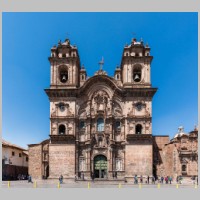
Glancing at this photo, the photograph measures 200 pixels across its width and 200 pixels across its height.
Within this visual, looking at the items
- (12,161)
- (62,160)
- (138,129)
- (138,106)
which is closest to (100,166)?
(62,160)

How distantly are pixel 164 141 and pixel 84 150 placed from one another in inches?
463

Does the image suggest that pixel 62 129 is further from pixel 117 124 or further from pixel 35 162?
pixel 117 124

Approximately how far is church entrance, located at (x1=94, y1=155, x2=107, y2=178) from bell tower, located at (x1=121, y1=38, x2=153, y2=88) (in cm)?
1022

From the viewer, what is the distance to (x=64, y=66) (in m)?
43.8

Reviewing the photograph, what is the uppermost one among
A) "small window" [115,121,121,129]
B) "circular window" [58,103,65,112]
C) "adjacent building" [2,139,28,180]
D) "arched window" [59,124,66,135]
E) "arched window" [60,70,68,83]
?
"arched window" [60,70,68,83]

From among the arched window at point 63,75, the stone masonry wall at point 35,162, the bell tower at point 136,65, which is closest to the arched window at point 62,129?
the stone masonry wall at point 35,162

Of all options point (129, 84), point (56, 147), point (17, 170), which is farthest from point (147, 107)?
point (17, 170)

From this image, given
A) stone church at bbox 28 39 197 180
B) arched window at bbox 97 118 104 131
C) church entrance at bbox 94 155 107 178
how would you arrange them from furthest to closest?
arched window at bbox 97 118 104 131 < church entrance at bbox 94 155 107 178 < stone church at bbox 28 39 197 180

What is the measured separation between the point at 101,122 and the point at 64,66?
9.39 m

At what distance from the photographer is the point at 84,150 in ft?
138

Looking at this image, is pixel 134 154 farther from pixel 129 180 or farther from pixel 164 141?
pixel 164 141

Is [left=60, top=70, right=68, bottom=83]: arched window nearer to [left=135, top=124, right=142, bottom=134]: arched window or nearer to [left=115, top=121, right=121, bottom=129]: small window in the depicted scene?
[left=115, top=121, right=121, bottom=129]: small window

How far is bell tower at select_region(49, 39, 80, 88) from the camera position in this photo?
141 feet

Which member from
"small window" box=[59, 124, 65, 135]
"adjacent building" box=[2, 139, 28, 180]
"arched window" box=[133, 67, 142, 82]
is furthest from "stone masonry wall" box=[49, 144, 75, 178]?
"arched window" box=[133, 67, 142, 82]
